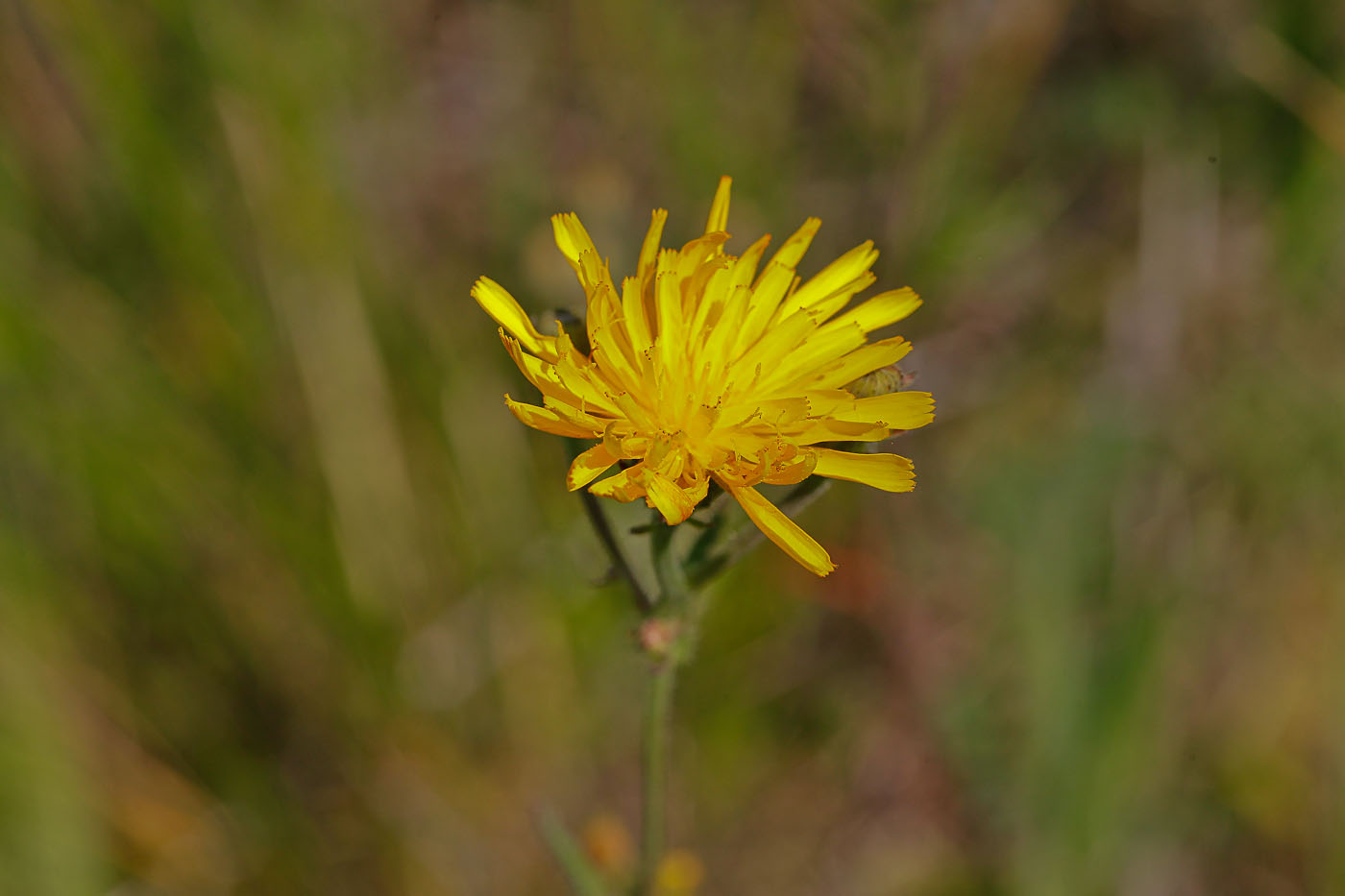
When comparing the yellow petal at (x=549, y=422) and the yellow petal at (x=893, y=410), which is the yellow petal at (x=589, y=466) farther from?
the yellow petal at (x=893, y=410)

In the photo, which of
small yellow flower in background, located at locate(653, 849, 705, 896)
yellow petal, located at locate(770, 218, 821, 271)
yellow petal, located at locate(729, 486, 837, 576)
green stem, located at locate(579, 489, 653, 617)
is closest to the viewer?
yellow petal, located at locate(729, 486, 837, 576)

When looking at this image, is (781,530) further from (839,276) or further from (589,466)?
(839,276)

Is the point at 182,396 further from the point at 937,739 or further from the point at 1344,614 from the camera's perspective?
the point at 1344,614

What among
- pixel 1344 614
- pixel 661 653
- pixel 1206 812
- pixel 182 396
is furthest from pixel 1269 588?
pixel 182 396

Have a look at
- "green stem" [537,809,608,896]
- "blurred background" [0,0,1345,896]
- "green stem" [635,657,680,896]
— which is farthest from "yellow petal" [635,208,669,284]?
"blurred background" [0,0,1345,896]

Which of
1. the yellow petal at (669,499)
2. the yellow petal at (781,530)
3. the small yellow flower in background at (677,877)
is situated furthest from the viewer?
the small yellow flower in background at (677,877)

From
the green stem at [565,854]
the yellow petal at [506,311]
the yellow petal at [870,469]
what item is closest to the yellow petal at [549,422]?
the yellow petal at [506,311]

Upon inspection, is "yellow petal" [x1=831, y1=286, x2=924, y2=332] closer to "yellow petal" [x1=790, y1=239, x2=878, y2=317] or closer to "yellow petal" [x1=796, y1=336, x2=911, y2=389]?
"yellow petal" [x1=790, y1=239, x2=878, y2=317]
